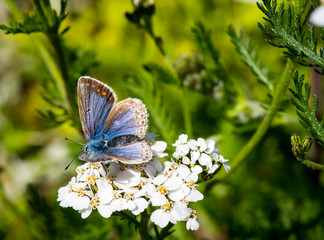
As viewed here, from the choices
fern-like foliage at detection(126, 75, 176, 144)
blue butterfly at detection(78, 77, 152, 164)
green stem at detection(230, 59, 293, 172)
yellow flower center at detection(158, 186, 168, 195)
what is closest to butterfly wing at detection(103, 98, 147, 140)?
blue butterfly at detection(78, 77, 152, 164)

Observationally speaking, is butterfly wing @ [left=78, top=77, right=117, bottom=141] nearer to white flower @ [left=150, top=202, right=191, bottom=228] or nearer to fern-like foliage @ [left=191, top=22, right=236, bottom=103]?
white flower @ [left=150, top=202, right=191, bottom=228]

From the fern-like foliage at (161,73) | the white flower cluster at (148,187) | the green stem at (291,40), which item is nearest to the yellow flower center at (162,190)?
the white flower cluster at (148,187)

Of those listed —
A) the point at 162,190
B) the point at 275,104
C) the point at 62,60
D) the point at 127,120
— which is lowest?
the point at 162,190

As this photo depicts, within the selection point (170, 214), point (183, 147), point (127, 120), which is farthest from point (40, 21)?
point (170, 214)

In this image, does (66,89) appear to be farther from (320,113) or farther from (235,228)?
(320,113)

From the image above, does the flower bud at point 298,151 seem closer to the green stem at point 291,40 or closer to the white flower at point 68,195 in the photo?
the green stem at point 291,40

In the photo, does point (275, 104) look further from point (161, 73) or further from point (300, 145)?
point (161, 73)
